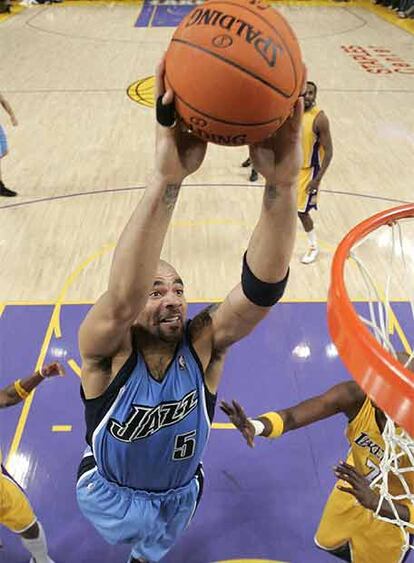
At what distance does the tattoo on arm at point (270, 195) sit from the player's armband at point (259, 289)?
0.83 feet

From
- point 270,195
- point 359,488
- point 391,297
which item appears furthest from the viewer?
point 391,297

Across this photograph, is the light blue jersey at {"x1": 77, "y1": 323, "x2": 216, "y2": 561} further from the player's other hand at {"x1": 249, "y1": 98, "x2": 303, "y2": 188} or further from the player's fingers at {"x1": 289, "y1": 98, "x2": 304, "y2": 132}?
the player's fingers at {"x1": 289, "y1": 98, "x2": 304, "y2": 132}

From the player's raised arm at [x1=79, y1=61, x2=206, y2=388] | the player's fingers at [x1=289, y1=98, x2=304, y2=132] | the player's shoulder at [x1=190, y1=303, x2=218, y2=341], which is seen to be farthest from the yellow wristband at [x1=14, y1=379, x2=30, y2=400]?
the player's fingers at [x1=289, y1=98, x2=304, y2=132]

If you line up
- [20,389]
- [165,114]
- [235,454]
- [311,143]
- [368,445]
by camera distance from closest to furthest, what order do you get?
[165,114]
[368,445]
[20,389]
[235,454]
[311,143]

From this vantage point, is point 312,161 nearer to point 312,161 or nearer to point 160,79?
point 312,161

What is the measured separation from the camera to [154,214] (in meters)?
1.51

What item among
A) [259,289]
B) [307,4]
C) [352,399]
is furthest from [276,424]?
[307,4]

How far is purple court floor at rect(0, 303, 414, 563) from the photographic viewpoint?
3.16 meters

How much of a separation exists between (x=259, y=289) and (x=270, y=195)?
1.11ft

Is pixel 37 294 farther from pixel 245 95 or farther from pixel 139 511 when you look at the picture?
pixel 245 95

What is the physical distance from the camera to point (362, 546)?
268cm

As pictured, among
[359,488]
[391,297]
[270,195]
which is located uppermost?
[270,195]

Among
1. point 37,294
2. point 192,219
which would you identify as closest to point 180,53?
Result: point 37,294

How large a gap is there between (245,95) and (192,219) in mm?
4848
